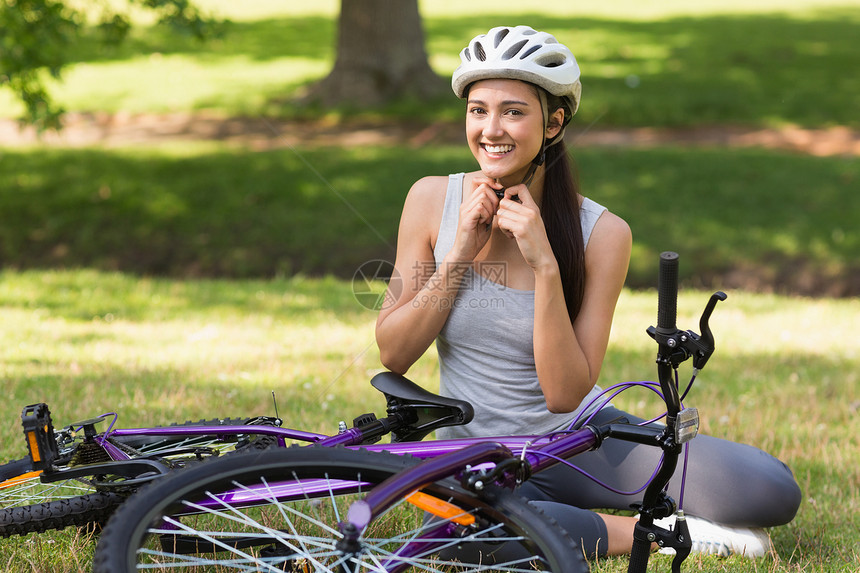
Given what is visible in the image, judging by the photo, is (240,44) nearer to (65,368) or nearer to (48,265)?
(48,265)

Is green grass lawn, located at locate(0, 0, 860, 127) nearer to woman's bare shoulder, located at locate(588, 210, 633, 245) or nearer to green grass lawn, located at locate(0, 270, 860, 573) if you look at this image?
green grass lawn, located at locate(0, 270, 860, 573)

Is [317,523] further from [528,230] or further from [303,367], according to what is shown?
[303,367]

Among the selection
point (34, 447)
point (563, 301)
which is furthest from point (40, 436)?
point (563, 301)

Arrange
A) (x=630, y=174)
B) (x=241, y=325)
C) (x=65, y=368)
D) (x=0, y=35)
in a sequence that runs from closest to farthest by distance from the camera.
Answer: (x=65, y=368) → (x=241, y=325) → (x=0, y=35) → (x=630, y=174)

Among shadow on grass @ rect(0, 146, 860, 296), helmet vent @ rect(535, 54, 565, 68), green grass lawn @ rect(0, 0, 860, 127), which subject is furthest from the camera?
green grass lawn @ rect(0, 0, 860, 127)

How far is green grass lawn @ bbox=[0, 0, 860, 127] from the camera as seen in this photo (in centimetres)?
1515

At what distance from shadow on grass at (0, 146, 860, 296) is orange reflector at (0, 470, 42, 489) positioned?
701 cm

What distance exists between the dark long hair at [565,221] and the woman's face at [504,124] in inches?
5.7

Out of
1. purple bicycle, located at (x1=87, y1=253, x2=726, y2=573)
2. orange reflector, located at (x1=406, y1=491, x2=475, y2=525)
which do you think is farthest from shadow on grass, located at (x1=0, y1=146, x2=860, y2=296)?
orange reflector, located at (x1=406, y1=491, x2=475, y2=525)

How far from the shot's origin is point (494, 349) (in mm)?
3158

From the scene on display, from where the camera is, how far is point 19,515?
2521 millimetres

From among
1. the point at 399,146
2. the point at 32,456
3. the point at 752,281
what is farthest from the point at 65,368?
the point at 399,146

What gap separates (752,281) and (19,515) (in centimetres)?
872

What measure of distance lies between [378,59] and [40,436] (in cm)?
1271
